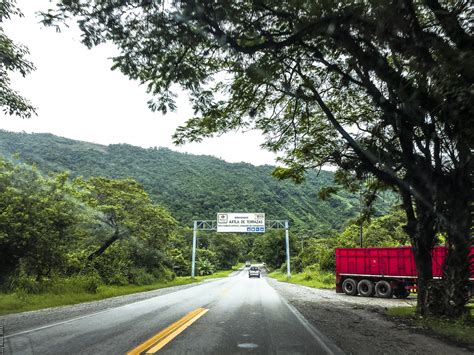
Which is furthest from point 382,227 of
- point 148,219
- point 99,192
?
point 99,192

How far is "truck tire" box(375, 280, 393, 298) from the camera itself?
21.6 m

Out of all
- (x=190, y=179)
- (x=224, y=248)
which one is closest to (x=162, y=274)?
(x=224, y=248)

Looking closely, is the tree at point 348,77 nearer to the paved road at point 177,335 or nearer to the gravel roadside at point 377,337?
the gravel roadside at point 377,337

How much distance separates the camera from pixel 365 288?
23.1m

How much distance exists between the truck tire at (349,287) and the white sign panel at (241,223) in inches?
738

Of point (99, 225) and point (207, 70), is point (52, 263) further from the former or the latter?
point (207, 70)

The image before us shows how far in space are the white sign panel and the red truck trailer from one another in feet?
59.3

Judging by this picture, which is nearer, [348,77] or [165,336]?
[165,336]

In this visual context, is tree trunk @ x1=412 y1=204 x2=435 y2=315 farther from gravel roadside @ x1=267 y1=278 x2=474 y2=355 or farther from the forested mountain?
the forested mountain

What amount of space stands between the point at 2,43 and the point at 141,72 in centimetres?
345

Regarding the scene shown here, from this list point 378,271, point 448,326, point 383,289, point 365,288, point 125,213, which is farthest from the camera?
point 125,213

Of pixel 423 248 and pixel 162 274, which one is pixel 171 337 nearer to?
pixel 423 248

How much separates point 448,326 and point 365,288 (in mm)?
13952

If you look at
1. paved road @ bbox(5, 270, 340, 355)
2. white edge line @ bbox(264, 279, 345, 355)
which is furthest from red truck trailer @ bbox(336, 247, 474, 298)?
white edge line @ bbox(264, 279, 345, 355)
